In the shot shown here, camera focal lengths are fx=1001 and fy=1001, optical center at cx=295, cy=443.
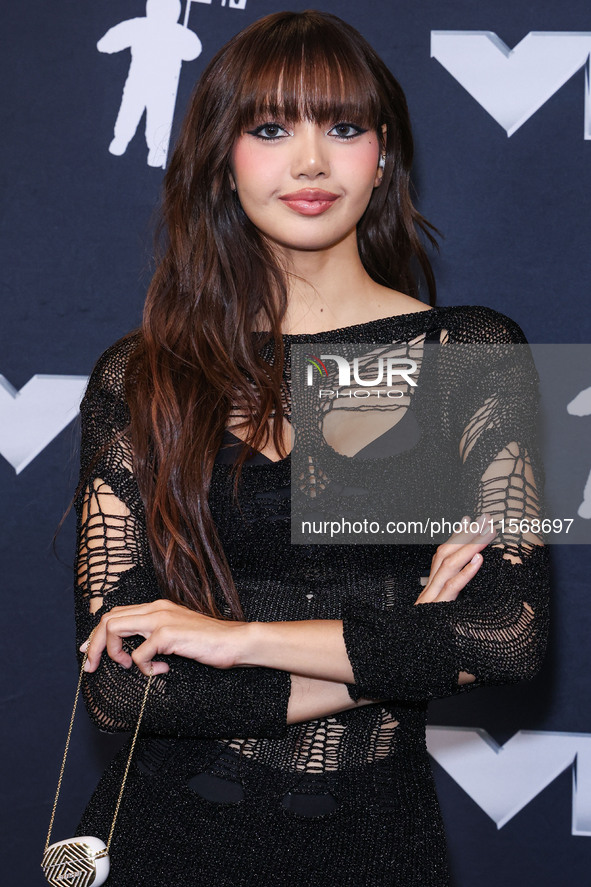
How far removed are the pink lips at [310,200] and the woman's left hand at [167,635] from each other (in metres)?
0.66

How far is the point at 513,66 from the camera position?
2.00m

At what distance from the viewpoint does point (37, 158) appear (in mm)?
2172

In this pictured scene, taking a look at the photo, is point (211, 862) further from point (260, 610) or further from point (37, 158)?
point (37, 158)

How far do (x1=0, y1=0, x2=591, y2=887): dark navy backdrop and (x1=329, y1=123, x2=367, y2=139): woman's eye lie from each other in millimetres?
490

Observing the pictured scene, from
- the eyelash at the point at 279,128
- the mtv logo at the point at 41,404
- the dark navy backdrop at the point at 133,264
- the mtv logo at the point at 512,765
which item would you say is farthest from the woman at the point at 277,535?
the mtv logo at the point at 512,765

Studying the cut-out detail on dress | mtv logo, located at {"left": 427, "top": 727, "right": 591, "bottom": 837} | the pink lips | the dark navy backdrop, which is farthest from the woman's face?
mtv logo, located at {"left": 427, "top": 727, "right": 591, "bottom": 837}

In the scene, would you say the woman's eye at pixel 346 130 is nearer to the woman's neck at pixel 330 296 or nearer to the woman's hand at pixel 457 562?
the woman's neck at pixel 330 296

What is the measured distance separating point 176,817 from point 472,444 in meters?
0.68

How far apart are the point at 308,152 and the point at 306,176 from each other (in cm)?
4

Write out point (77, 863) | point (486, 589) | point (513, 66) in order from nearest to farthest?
point (77, 863), point (486, 589), point (513, 66)

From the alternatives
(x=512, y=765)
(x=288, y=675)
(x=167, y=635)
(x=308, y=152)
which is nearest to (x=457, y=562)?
(x=288, y=675)

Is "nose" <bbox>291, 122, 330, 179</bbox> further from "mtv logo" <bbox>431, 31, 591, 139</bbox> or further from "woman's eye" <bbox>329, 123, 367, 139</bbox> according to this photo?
"mtv logo" <bbox>431, 31, 591, 139</bbox>

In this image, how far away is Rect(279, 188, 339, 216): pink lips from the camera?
1.57 m

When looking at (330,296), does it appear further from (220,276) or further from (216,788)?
(216,788)
